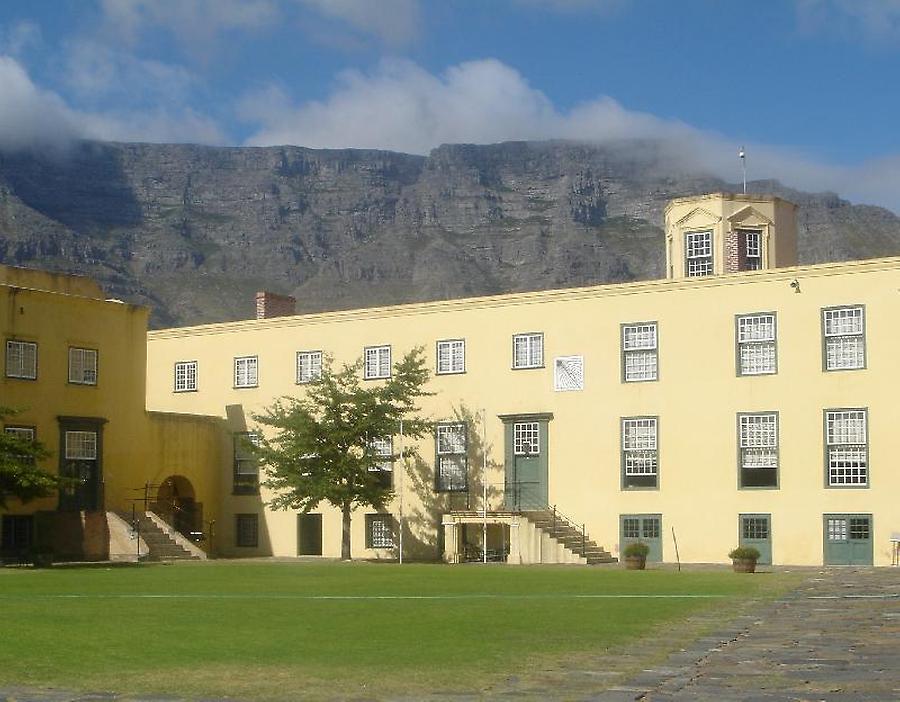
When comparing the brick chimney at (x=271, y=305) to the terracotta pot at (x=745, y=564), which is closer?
the terracotta pot at (x=745, y=564)

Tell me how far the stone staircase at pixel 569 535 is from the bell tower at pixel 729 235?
358 inches

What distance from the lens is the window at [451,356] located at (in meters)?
44.8

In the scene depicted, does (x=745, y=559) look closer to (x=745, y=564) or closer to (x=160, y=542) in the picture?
(x=745, y=564)

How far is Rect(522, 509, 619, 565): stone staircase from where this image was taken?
1596 inches

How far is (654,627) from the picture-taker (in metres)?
17.4

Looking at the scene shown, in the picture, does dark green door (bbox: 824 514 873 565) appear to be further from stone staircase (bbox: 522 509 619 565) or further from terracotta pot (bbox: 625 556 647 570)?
stone staircase (bbox: 522 509 619 565)

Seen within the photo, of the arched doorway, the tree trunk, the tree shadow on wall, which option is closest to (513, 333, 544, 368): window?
the tree shadow on wall

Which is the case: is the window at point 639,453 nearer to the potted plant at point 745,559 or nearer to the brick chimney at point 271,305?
the potted plant at point 745,559

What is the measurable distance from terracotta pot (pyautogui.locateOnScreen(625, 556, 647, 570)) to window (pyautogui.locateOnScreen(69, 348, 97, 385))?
60.8 ft

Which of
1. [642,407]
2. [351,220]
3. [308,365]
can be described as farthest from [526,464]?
[351,220]

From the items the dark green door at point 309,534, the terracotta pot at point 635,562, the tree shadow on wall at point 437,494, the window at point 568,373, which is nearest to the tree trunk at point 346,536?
the tree shadow on wall at point 437,494

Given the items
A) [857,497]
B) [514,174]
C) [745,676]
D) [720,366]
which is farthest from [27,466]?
[514,174]

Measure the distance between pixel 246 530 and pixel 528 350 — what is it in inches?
488

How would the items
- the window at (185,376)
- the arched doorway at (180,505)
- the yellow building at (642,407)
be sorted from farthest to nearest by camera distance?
the window at (185,376) < the arched doorway at (180,505) < the yellow building at (642,407)
